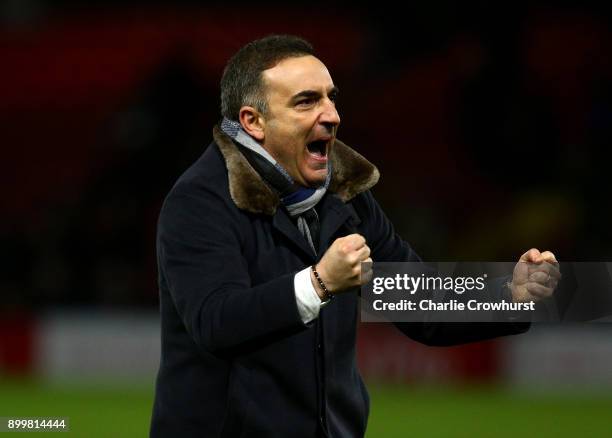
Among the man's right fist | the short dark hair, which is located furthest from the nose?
the man's right fist

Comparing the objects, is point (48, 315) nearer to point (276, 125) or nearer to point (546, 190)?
point (546, 190)

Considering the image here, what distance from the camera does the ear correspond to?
3959mm

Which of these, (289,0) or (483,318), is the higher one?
(289,0)

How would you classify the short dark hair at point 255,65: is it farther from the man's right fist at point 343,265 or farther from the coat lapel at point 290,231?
the man's right fist at point 343,265

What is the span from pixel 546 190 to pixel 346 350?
9440 millimetres

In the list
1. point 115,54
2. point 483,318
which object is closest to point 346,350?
point 483,318

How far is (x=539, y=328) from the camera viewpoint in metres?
11.1

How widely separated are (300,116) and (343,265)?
613 mm

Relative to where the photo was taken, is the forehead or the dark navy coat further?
the forehead

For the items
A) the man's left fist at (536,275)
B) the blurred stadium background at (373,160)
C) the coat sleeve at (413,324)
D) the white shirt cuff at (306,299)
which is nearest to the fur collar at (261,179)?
the coat sleeve at (413,324)

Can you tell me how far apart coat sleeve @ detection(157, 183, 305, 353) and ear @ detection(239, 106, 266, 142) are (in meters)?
0.24

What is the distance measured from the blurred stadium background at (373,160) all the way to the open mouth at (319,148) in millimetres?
5385

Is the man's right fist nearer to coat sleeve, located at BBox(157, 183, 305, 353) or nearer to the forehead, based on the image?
coat sleeve, located at BBox(157, 183, 305, 353)

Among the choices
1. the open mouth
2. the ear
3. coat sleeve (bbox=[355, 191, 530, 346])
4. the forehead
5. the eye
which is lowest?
coat sleeve (bbox=[355, 191, 530, 346])
